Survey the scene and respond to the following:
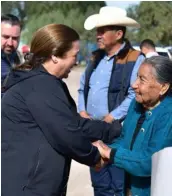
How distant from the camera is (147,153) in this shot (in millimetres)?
2613

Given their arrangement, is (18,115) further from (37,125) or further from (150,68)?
(150,68)

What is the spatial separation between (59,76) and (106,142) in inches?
26.8

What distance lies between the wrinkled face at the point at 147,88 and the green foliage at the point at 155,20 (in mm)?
21530

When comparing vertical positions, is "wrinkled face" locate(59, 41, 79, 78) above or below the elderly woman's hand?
above

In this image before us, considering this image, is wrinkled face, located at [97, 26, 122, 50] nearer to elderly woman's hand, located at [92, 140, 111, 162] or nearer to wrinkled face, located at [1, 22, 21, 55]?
wrinkled face, located at [1, 22, 21, 55]

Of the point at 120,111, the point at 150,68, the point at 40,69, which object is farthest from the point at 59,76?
the point at 120,111

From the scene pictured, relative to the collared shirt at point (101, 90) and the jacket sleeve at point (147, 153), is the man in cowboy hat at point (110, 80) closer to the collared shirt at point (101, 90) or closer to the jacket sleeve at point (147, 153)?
the collared shirt at point (101, 90)

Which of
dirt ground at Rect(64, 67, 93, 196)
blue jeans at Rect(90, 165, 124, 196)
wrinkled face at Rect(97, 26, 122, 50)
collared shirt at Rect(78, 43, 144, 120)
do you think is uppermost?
wrinkled face at Rect(97, 26, 122, 50)

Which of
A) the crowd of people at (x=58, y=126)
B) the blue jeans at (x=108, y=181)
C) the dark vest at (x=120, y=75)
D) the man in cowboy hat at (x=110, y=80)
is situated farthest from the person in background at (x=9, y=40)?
the crowd of people at (x=58, y=126)

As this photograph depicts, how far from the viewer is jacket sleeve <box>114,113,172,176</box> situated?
2.58m

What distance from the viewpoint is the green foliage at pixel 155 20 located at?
25109 mm

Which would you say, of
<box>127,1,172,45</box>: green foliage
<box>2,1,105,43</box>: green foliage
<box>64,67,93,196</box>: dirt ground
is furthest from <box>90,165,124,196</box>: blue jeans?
<box>2,1,105,43</box>: green foliage

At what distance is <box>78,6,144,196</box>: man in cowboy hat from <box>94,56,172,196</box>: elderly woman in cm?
125

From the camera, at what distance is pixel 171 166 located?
1.99 metres
